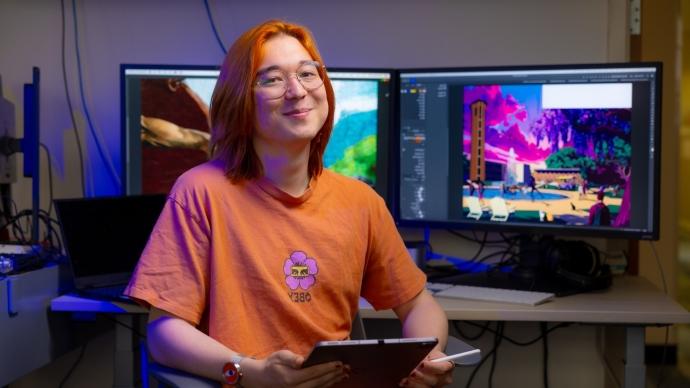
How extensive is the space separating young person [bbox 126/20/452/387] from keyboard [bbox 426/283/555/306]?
0.40m

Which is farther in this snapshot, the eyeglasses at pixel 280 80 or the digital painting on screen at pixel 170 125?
the digital painting on screen at pixel 170 125

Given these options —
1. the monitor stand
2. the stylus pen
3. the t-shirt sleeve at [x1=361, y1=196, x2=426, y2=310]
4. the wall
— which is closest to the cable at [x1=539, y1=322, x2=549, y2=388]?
A: the monitor stand

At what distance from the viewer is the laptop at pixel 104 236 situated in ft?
6.51

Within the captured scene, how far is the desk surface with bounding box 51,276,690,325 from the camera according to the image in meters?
1.77

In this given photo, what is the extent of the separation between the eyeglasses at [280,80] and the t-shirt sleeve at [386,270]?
0.30m

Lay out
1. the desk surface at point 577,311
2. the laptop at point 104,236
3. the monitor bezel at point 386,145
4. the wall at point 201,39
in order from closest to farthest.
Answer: the desk surface at point 577,311, the laptop at point 104,236, the monitor bezel at point 386,145, the wall at point 201,39

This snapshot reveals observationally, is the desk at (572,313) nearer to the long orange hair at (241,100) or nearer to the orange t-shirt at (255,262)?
the orange t-shirt at (255,262)

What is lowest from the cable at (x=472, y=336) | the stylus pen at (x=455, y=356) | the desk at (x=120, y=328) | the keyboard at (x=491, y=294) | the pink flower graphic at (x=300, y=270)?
the cable at (x=472, y=336)

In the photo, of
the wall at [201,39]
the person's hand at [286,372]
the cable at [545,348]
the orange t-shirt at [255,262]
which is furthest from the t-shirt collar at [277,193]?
the cable at [545,348]

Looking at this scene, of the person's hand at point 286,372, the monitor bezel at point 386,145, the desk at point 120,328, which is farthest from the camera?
the monitor bezel at point 386,145

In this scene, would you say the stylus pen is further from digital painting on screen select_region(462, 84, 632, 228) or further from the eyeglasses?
digital painting on screen select_region(462, 84, 632, 228)

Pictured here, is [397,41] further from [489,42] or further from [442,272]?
[442,272]

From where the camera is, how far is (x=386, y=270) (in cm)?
154

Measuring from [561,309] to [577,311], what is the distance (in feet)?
0.12
